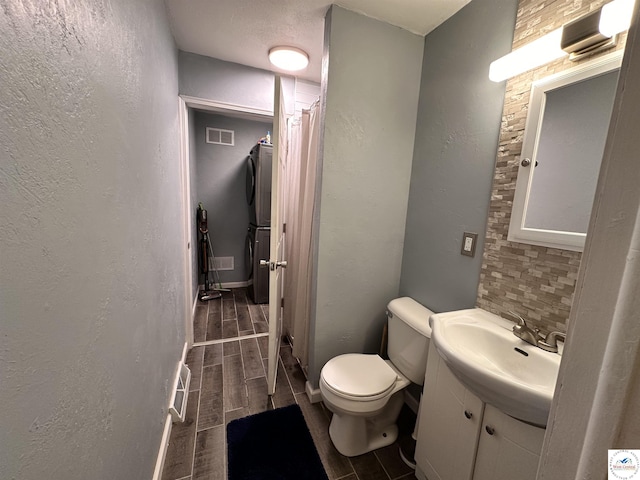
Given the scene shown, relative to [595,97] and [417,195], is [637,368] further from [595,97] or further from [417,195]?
[417,195]

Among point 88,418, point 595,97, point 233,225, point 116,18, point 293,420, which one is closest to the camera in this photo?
point 88,418

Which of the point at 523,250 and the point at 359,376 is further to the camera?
the point at 359,376

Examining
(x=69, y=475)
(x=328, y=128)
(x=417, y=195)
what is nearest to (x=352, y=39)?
(x=328, y=128)

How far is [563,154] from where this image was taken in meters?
1.00

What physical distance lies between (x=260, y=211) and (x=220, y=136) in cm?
114

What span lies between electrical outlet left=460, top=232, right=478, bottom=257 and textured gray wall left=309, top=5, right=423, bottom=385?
0.46 meters

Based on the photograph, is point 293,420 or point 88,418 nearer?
point 88,418

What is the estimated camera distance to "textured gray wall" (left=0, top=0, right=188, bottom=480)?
407 mm

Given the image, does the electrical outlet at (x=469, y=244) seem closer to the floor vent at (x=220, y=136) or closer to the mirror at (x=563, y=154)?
the mirror at (x=563, y=154)

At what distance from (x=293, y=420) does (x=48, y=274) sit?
155cm

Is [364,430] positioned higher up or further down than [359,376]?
further down

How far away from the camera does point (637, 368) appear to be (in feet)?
1.10

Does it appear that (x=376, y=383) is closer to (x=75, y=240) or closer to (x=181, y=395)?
(x=181, y=395)

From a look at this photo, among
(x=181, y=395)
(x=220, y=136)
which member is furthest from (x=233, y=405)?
(x=220, y=136)
